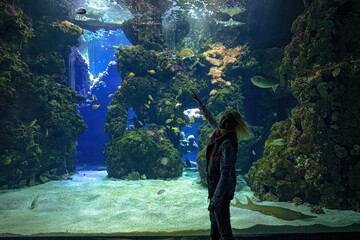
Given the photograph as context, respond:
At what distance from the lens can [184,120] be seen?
10.4 m

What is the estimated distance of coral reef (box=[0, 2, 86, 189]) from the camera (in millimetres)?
7746

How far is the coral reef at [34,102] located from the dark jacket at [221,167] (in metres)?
8.89

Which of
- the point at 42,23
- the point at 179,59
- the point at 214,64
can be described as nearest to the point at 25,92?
the point at 42,23

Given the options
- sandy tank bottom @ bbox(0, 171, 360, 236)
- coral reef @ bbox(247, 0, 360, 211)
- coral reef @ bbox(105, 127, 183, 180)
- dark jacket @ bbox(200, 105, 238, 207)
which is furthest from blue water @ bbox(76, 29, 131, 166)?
dark jacket @ bbox(200, 105, 238, 207)

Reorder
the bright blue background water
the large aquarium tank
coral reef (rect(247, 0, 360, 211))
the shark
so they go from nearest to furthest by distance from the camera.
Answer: the shark, the large aquarium tank, coral reef (rect(247, 0, 360, 211)), the bright blue background water

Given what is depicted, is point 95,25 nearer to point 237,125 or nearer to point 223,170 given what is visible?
point 237,125

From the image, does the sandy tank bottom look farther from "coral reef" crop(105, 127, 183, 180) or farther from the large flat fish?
the large flat fish

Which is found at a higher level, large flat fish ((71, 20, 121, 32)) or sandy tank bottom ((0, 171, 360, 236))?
large flat fish ((71, 20, 121, 32))

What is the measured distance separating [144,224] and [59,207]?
296cm

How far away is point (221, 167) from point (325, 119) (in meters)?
4.85

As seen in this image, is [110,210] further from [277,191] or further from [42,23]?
[42,23]

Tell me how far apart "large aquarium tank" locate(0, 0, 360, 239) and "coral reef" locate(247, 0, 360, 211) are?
0.09ft

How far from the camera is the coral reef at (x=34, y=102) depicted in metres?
7.75

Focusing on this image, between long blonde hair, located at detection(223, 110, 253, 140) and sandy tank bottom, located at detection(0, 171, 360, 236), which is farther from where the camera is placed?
sandy tank bottom, located at detection(0, 171, 360, 236)
